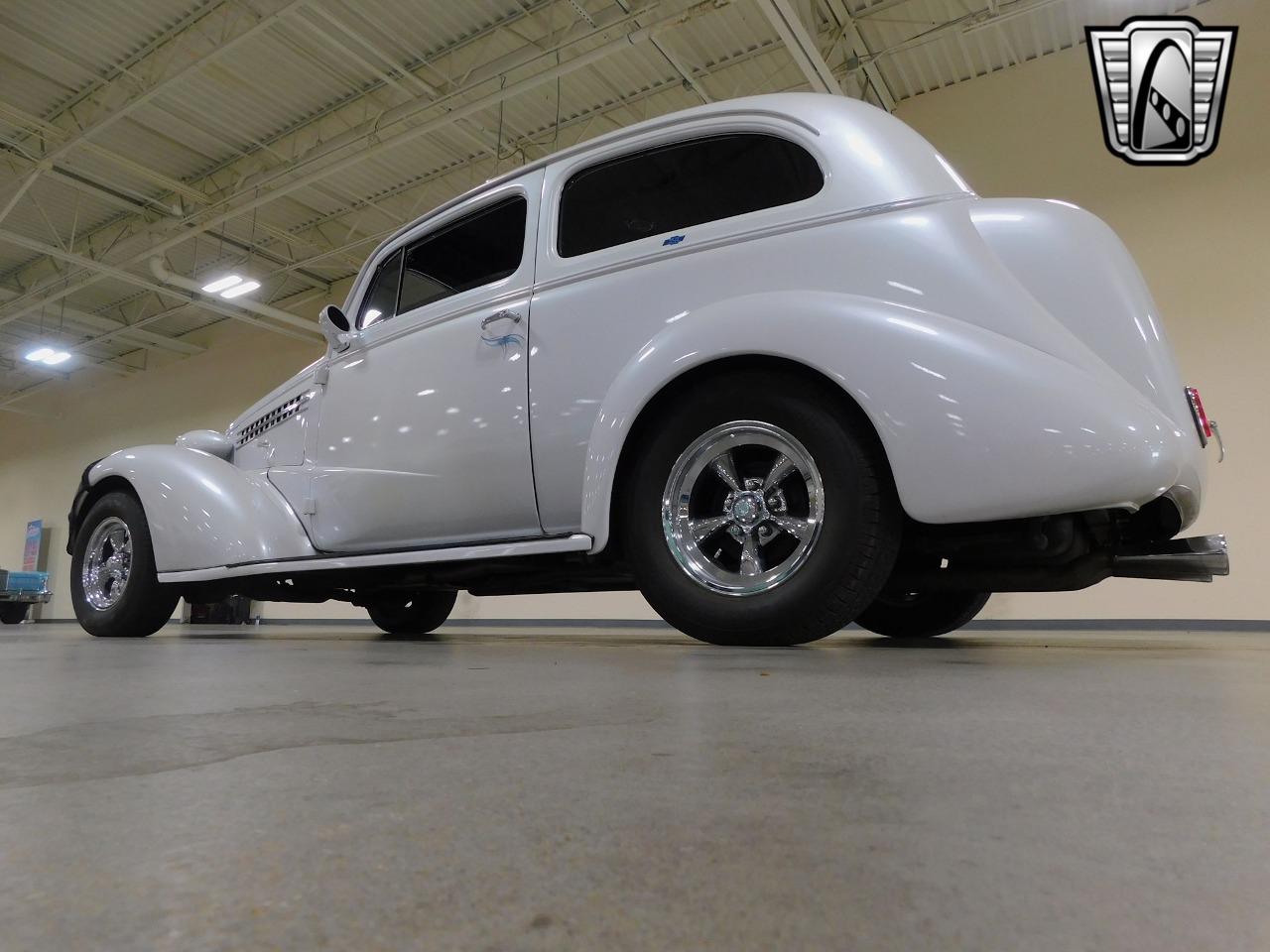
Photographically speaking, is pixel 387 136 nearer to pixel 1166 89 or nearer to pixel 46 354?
pixel 1166 89

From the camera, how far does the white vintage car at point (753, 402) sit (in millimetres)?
2070

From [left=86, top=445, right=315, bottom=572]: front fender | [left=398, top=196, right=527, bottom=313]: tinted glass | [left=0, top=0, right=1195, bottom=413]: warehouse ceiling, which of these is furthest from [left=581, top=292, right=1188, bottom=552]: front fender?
[left=0, top=0, right=1195, bottom=413]: warehouse ceiling

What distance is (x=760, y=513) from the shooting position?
2.32 meters

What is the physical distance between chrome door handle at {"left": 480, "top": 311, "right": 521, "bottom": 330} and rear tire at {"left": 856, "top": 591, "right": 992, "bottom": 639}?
6.03 feet

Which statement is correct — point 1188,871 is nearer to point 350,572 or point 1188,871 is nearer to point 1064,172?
point 350,572

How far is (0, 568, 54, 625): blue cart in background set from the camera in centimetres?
1152

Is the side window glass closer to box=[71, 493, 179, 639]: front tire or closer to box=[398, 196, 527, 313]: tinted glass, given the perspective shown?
box=[398, 196, 527, 313]: tinted glass

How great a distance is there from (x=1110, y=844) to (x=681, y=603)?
178cm

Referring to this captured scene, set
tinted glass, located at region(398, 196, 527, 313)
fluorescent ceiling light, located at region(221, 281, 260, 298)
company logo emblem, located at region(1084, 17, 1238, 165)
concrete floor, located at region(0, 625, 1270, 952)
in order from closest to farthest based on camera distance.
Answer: concrete floor, located at region(0, 625, 1270, 952) < tinted glass, located at region(398, 196, 527, 313) < company logo emblem, located at region(1084, 17, 1238, 165) < fluorescent ceiling light, located at region(221, 281, 260, 298)

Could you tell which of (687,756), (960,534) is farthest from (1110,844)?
(960,534)

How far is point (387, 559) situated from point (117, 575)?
1.80 m

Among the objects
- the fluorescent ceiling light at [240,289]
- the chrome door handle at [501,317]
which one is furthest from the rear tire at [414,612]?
the fluorescent ceiling light at [240,289]

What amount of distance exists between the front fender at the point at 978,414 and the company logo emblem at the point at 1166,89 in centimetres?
675

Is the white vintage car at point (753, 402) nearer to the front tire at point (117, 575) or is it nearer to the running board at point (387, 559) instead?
the running board at point (387, 559)
